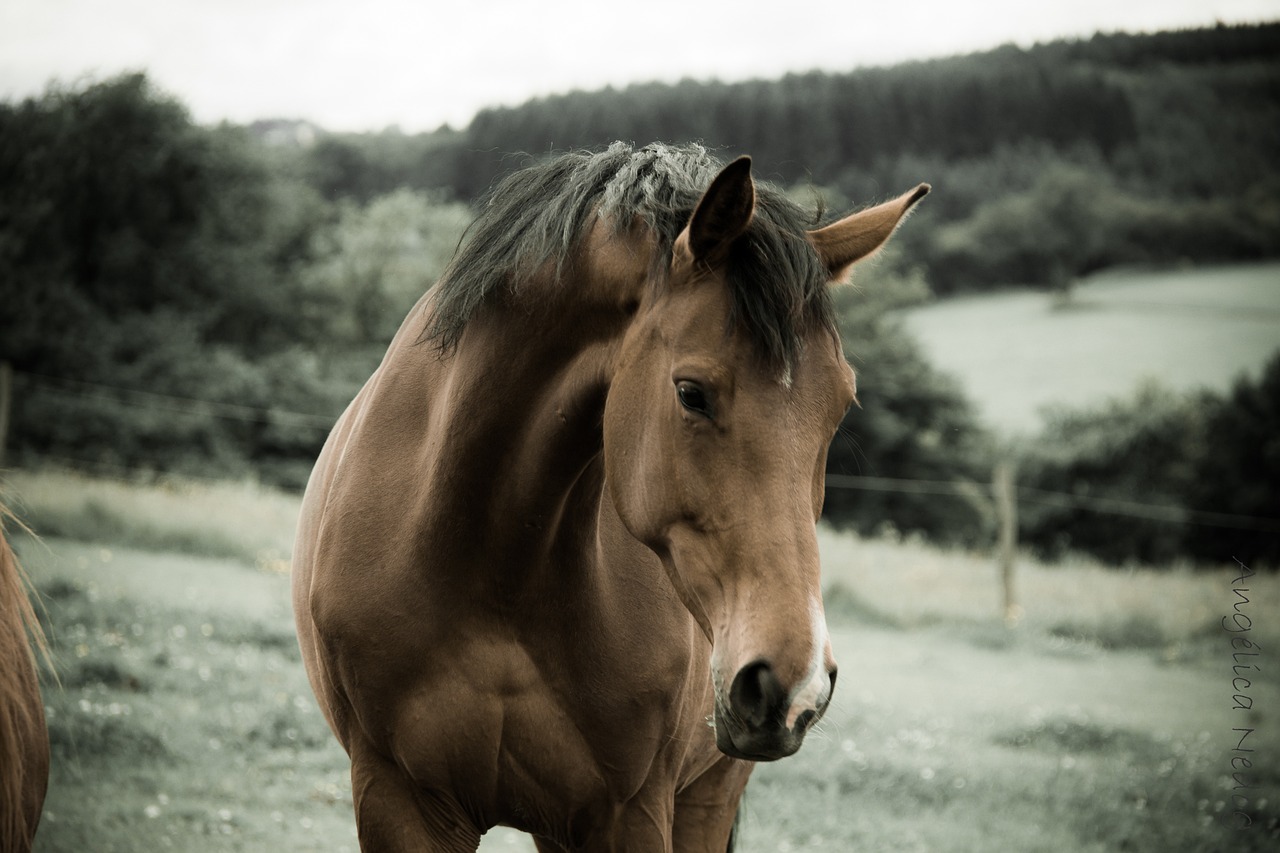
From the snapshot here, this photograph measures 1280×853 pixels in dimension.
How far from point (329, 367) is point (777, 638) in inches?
1075

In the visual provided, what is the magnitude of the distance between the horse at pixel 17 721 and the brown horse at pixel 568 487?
2.08 feet

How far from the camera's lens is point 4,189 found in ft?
80.6

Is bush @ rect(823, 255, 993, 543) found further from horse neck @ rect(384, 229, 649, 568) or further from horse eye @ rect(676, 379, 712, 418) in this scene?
horse eye @ rect(676, 379, 712, 418)

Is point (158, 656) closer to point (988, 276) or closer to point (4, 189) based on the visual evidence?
point (4, 189)

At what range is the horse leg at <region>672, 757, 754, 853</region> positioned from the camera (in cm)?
314

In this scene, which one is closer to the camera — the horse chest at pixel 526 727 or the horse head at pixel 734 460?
the horse head at pixel 734 460

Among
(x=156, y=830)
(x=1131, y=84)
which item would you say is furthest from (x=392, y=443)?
(x=1131, y=84)

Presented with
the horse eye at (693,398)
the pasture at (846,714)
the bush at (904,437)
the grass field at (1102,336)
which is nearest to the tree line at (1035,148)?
the grass field at (1102,336)

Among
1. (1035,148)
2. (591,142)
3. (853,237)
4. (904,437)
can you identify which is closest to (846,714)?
(853,237)

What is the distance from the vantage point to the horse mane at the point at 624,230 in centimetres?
182

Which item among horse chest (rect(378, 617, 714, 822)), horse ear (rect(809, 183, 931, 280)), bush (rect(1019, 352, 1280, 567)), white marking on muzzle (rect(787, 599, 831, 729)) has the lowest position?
bush (rect(1019, 352, 1280, 567))

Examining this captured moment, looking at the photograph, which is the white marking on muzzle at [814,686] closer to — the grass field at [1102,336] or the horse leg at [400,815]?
the horse leg at [400,815]

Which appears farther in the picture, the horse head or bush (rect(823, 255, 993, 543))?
bush (rect(823, 255, 993, 543))

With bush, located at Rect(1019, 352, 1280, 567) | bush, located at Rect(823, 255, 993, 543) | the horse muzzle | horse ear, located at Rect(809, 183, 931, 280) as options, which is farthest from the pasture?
bush, located at Rect(823, 255, 993, 543)
